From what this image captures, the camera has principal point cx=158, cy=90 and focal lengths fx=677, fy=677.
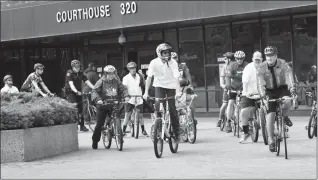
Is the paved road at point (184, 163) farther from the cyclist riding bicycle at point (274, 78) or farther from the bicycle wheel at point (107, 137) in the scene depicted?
the cyclist riding bicycle at point (274, 78)

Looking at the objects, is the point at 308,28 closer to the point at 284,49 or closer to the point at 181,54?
the point at 284,49

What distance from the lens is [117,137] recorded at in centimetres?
1273

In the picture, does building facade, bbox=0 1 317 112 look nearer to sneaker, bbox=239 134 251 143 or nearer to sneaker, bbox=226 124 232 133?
sneaker, bbox=226 124 232 133

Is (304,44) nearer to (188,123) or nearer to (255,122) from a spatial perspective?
(255,122)

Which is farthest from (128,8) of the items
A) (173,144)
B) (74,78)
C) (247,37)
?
(173,144)

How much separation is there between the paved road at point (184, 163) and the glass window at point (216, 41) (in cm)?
1018

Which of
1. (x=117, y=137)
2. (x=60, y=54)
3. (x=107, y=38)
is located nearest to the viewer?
(x=117, y=137)


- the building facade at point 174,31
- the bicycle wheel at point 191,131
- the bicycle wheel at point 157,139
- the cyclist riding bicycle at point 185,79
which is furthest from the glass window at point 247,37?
the bicycle wheel at point 157,139

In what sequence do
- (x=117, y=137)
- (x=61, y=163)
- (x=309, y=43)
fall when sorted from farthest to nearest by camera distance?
(x=309, y=43)
(x=117, y=137)
(x=61, y=163)

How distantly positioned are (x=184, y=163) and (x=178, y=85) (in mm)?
2386

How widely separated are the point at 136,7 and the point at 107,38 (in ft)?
13.2

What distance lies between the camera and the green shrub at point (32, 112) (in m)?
10.9

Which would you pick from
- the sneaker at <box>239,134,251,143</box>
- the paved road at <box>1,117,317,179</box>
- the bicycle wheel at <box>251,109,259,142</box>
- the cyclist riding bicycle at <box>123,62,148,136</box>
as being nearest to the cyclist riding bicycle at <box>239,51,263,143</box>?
the sneaker at <box>239,134,251,143</box>

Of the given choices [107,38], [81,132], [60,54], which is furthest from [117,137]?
[60,54]
